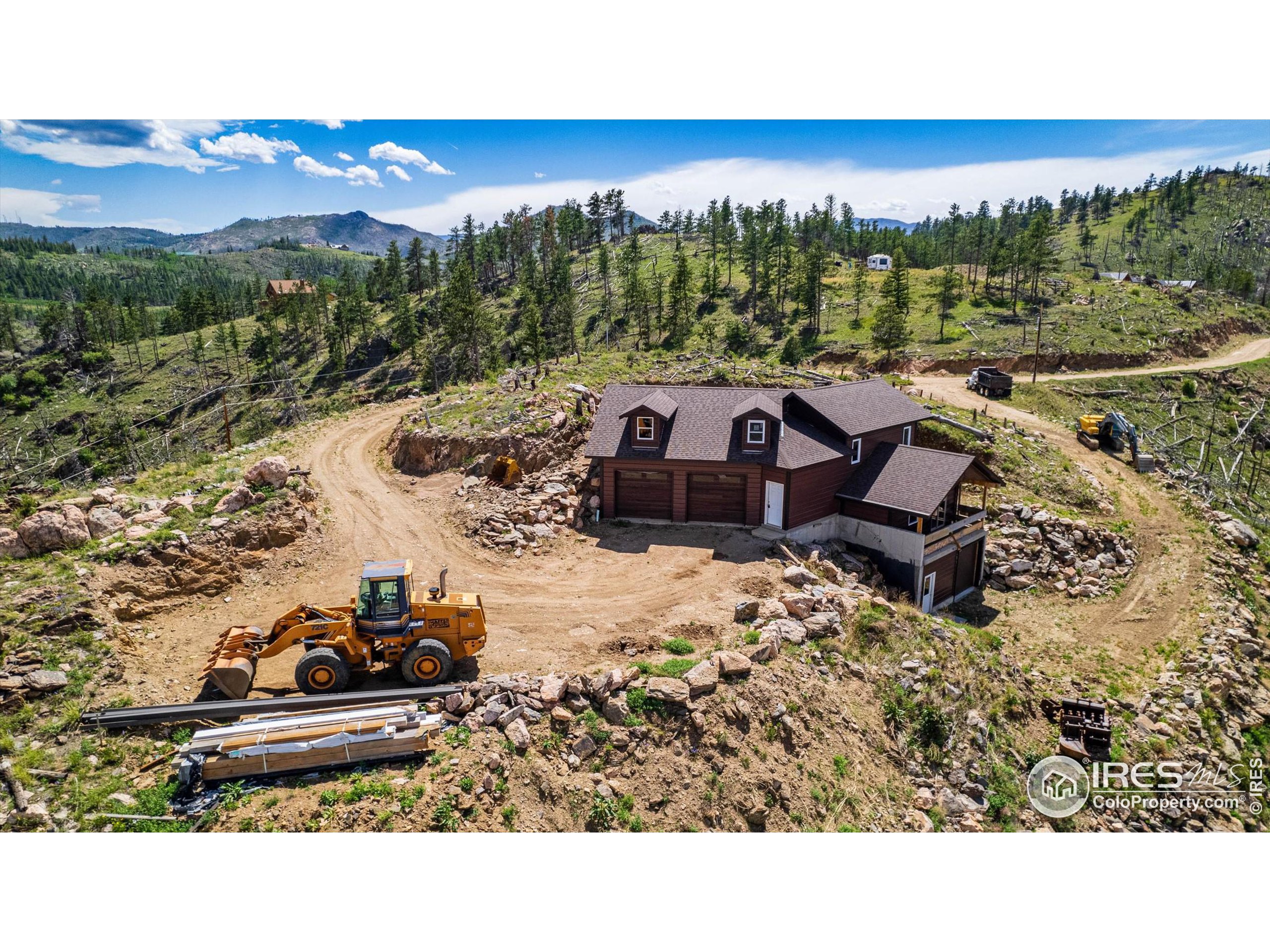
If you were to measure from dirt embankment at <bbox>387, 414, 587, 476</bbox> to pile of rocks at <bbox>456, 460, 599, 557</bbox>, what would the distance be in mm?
1001

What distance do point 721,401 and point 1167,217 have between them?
7841 inches

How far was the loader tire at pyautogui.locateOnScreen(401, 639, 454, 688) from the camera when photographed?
1664 cm

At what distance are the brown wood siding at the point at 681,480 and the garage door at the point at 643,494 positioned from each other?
0.19 m

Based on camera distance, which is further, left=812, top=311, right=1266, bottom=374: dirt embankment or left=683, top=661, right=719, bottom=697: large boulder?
left=812, top=311, right=1266, bottom=374: dirt embankment

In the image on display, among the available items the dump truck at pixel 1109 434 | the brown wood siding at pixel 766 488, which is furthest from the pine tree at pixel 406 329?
the dump truck at pixel 1109 434

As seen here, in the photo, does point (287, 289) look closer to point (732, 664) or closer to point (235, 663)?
point (235, 663)

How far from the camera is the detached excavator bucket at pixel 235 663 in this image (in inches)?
625

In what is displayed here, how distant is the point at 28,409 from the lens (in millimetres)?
96438

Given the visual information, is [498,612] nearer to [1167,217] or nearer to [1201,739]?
[1201,739]

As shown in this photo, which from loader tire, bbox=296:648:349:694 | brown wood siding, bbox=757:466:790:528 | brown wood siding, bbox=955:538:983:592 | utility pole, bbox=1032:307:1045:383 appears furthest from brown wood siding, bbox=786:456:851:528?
utility pole, bbox=1032:307:1045:383

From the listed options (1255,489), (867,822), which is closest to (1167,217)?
(1255,489)

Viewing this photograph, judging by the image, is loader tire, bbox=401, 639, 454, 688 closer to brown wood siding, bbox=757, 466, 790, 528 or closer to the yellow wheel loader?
the yellow wheel loader

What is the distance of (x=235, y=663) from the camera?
1605cm

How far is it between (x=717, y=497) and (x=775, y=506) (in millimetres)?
2811
